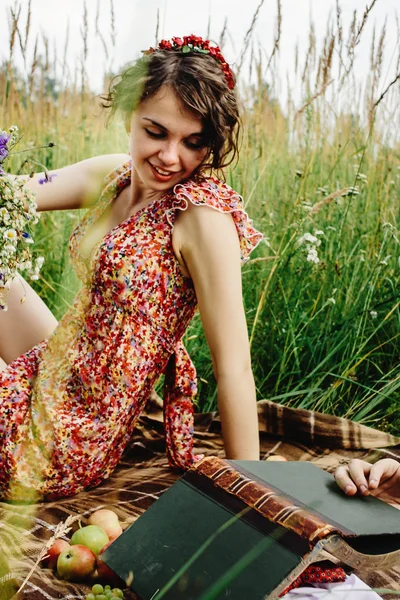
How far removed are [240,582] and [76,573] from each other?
0.55 meters

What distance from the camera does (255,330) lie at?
121 inches

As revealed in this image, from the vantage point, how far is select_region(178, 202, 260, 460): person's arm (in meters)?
2.08

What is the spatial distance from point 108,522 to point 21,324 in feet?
2.97

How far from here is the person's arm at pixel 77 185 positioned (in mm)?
2615

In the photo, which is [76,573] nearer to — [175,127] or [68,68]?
[175,127]

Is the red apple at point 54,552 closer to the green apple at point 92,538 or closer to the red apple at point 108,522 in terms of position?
the green apple at point 92,538

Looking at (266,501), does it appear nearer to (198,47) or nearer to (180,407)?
(180,407)

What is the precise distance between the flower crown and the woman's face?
201 millimetres

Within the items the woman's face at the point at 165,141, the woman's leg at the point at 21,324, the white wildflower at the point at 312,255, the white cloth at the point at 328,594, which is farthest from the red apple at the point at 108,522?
the white wildflower at the point at 312,255

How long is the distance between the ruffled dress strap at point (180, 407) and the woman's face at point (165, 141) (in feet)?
Answer: 1.93

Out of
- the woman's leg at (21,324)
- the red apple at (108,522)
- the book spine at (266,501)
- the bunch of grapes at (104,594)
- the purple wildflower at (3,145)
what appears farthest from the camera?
the woman's leg at (21,324)

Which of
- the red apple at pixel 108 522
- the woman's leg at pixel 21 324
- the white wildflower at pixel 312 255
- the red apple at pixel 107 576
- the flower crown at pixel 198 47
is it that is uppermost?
the flower crown at pixel 198 47

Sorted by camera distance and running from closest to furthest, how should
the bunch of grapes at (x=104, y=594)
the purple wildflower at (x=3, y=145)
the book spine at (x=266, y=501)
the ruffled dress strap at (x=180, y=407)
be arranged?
the book spine at (x=266, y=501)
the bunch of grapes at (x=104, y=594)
the purple wildflower at (x=3, y=145)
the ruffled dress strap at (x=180, y=407)

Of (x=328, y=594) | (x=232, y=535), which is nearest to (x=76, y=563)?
(x=232, y=535)
